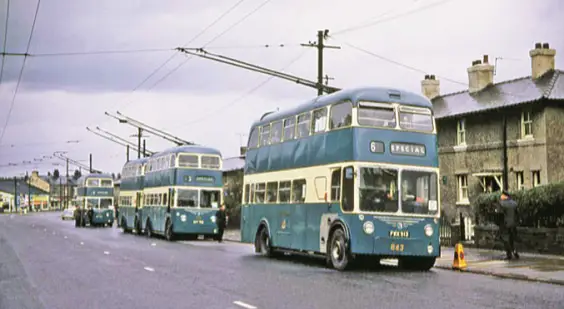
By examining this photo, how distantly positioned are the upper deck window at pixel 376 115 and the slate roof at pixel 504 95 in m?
15.8

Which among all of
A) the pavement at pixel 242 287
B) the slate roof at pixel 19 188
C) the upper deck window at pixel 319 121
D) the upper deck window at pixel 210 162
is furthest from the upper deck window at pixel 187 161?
the slate roof at pixel 19 188

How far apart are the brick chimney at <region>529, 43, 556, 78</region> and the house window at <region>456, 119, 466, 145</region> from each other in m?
4.08

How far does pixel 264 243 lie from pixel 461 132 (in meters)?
17.8

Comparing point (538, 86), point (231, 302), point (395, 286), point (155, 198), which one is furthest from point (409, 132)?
point (155, 198)

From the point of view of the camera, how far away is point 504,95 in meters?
36.7

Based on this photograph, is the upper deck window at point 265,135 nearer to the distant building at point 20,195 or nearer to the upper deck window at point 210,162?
the upper deck window at point 210,162

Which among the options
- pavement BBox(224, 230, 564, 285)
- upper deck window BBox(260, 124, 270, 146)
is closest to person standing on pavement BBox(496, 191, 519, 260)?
pavement BBox(224, 230, 564, 285)

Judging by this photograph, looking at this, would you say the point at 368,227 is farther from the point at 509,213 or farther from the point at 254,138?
the point at 254,138

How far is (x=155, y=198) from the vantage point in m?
40.4

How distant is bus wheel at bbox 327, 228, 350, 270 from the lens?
18.4 metres

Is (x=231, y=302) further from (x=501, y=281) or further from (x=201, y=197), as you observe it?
(x=201, y=197)

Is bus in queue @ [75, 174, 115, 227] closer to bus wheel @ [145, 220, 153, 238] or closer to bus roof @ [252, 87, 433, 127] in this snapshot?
bus wheel @ [145, 220, 153, 238]

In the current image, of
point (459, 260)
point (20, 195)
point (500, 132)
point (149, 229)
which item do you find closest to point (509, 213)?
point (459, 260)

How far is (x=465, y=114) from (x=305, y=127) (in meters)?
18.1
